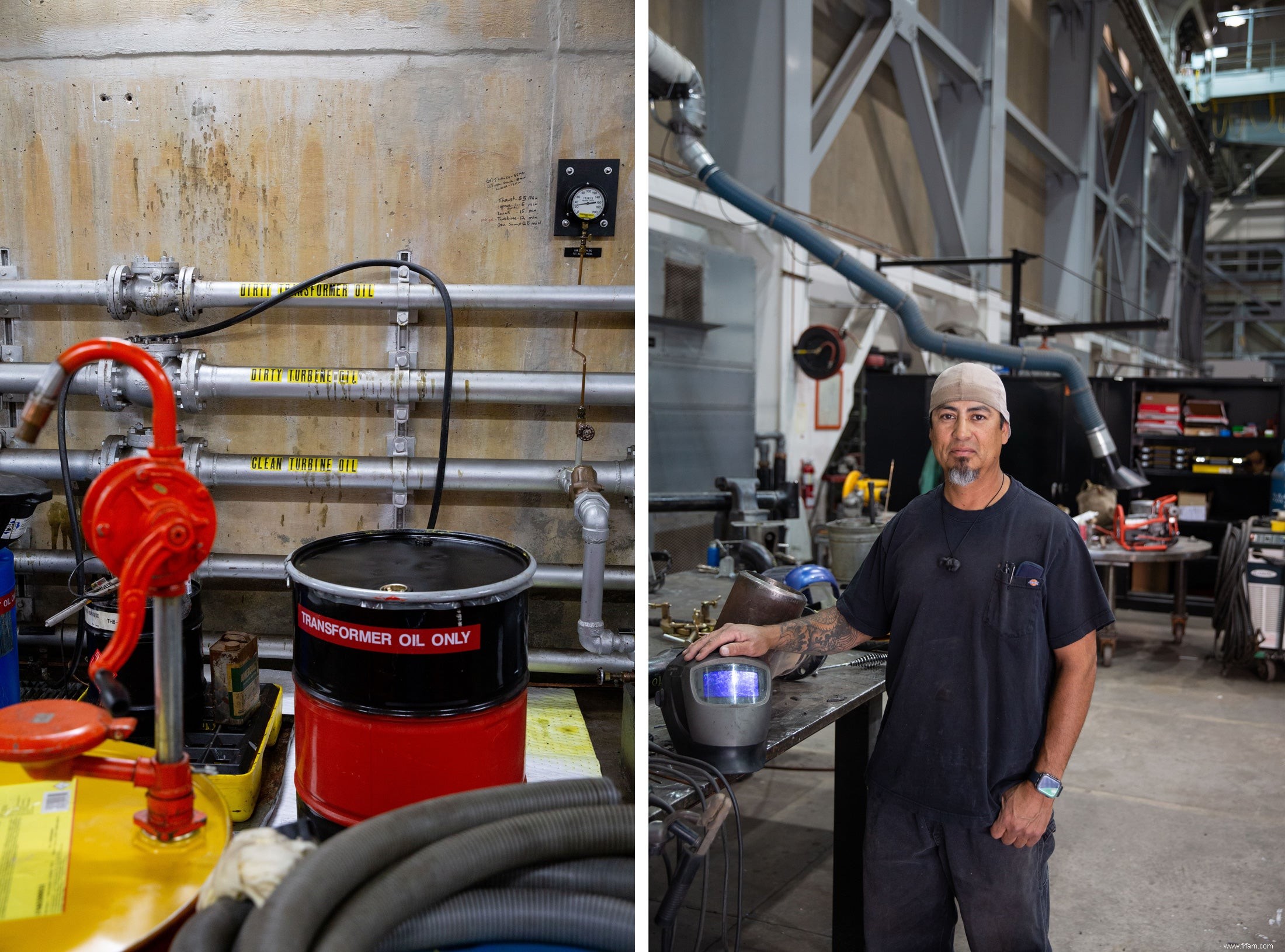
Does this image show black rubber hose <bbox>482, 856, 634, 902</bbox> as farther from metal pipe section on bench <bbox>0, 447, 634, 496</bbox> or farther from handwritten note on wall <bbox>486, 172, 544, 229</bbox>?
handwritten note on wall <bbox>486, 172, 544, 229</bbox>

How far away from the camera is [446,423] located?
2197 millimetres

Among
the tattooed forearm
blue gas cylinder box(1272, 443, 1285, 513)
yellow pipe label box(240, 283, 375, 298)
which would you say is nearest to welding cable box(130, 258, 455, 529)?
yellow pipe label box(240, 283, 375, 298)

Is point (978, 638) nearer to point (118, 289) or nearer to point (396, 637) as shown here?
point (396, 637)

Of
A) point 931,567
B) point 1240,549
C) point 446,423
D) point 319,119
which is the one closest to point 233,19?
point 319,119

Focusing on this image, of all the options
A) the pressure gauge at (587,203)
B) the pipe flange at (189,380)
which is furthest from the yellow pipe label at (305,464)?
the pressure gauge at (587,203)

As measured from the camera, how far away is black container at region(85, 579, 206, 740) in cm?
202

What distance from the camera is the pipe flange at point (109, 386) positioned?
88.5 inches

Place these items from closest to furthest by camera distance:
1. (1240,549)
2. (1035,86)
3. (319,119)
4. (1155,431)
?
(319,119)
(1240,549)
(1035,86)
(1155,431)

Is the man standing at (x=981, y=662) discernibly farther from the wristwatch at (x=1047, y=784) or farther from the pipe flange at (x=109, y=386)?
the pipe flange at (x=109, y=386)

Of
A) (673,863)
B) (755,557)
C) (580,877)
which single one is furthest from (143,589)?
(755,557)

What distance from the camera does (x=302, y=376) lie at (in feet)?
7.87

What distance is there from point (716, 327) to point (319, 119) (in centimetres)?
226

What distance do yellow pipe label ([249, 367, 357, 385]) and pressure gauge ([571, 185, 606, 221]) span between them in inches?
29.2

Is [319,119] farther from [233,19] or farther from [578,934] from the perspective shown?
[578,934]
